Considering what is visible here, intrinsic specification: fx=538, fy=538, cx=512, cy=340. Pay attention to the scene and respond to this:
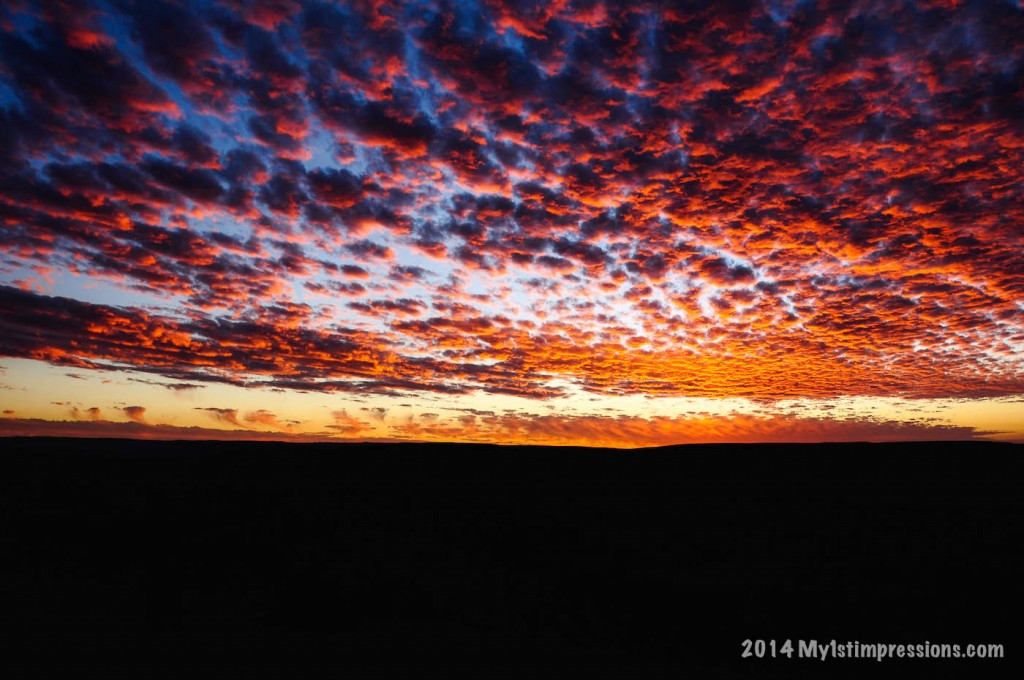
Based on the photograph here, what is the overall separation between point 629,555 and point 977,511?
15.2m

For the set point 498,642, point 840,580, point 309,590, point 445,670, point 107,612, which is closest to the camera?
point 445,670

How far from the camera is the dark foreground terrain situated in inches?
357

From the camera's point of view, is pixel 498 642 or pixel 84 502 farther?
pixel 84 502

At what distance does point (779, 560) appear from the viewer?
14.4 metres

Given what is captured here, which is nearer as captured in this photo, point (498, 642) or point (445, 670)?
point (445, 670)

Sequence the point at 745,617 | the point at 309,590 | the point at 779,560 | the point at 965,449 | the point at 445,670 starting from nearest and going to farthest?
the point at 445,670 < the point at 745,617 < the point at 309,590 < the point at 779,560 < the point at 965,449

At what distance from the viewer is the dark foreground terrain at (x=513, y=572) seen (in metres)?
9.08

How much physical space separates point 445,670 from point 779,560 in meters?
10.4

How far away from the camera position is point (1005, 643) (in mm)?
9625

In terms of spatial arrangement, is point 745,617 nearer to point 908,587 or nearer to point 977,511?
point 908,587

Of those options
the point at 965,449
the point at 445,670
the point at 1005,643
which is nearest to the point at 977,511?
the point at 1005,643

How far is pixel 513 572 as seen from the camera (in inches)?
532

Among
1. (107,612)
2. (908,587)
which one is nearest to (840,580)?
(908,587)

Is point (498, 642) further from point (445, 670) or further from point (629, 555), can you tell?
point (629, 555)
